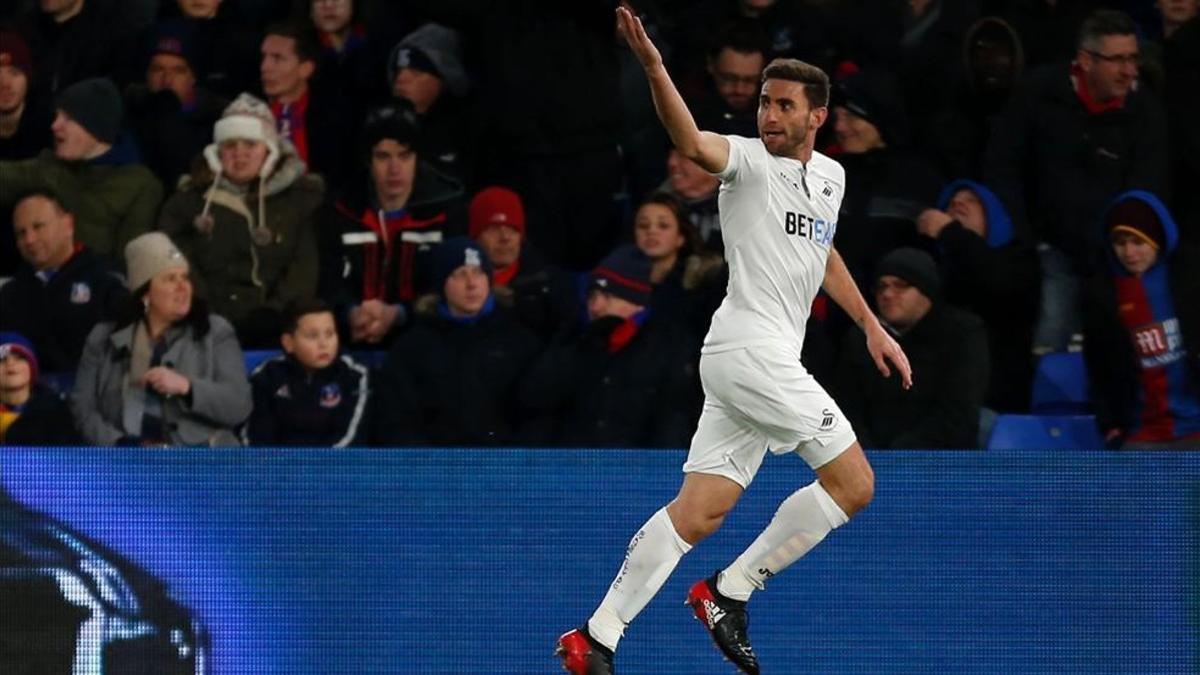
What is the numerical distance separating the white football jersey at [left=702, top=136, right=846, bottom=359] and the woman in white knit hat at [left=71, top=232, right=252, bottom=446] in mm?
3256

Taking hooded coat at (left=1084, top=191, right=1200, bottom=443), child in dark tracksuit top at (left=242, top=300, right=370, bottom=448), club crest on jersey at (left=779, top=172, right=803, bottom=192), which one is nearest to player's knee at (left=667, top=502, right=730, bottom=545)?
club crest on jersey at (left=779, top=172, right=803, bottom=192)

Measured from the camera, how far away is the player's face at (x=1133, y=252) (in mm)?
11047

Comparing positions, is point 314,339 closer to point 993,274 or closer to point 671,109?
point 993,274

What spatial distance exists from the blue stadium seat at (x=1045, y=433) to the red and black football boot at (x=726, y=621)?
2.85 meters

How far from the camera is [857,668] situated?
31.2 feet

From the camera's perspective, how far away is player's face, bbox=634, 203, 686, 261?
11391 mm

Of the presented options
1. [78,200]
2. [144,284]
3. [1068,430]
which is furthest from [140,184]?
[1068,430]

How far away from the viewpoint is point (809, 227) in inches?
336

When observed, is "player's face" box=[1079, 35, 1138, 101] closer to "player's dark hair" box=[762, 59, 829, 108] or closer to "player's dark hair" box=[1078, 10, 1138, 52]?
"player's dark hair" box=[1078, 10, 1138, 52]

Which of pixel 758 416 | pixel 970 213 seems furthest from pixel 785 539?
pixel 970 213

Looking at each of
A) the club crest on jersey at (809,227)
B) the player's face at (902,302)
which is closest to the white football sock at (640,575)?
the club crest on jersey at (809,227)

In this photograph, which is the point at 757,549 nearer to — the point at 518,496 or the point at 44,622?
the point at 518,496

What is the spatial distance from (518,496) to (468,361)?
1.66 meters

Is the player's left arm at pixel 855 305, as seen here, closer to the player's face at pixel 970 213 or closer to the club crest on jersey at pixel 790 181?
the club crest on jersey at pixel 790 181
